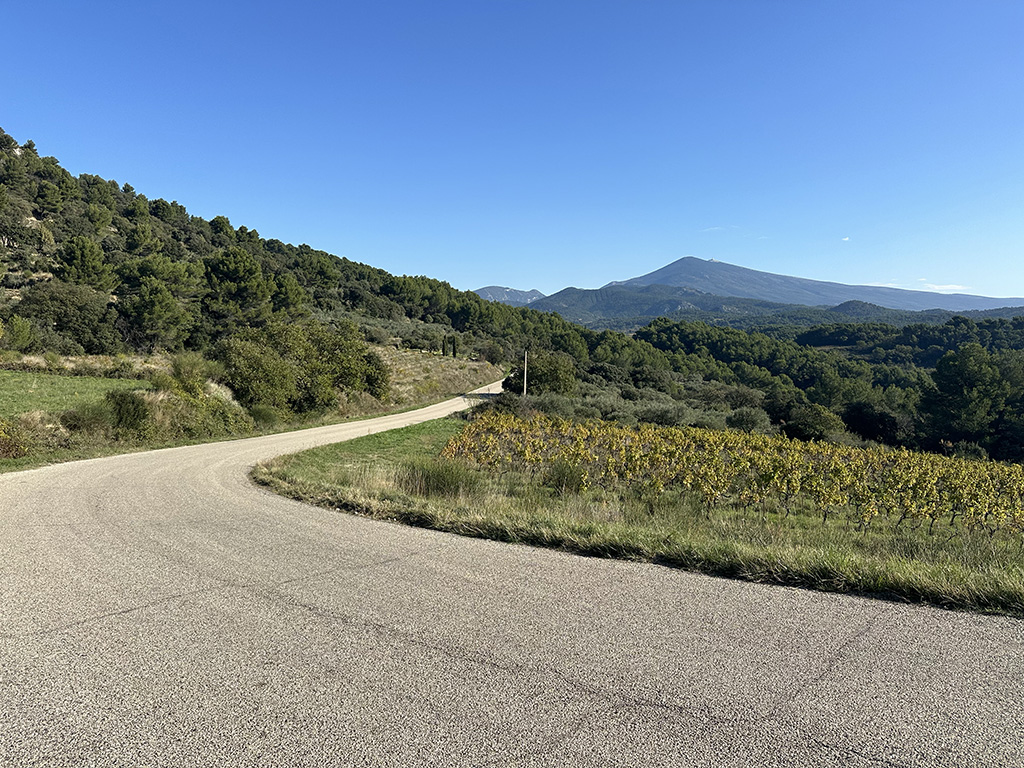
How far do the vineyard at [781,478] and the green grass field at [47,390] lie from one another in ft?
47.6

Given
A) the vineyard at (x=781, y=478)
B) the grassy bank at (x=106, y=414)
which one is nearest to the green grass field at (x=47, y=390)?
the grassy bank at (x=106, y=414)

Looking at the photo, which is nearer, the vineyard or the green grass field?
the vineyard

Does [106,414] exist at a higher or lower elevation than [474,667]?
lower

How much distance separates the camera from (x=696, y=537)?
248 inches

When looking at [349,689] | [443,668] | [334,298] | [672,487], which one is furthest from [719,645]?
[334,298]

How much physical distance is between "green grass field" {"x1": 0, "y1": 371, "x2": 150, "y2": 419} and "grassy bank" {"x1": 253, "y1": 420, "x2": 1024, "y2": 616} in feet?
40.5

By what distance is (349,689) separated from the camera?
3.04 meters

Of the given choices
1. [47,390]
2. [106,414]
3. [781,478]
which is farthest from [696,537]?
[47,390]

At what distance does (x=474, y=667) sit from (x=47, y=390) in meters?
28.1

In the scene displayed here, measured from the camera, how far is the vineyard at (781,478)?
10.9 m

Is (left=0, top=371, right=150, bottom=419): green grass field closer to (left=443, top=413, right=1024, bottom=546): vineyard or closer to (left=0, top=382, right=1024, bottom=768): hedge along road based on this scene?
(left=443, top=413, right=1024, bottom=546): vineyard

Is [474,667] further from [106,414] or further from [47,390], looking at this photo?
[47,390]

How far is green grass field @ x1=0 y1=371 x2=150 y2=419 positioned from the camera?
18828mm

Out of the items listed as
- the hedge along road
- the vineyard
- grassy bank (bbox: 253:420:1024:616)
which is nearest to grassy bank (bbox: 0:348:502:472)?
grassy bank (bbox: 253:420:1024:616)
